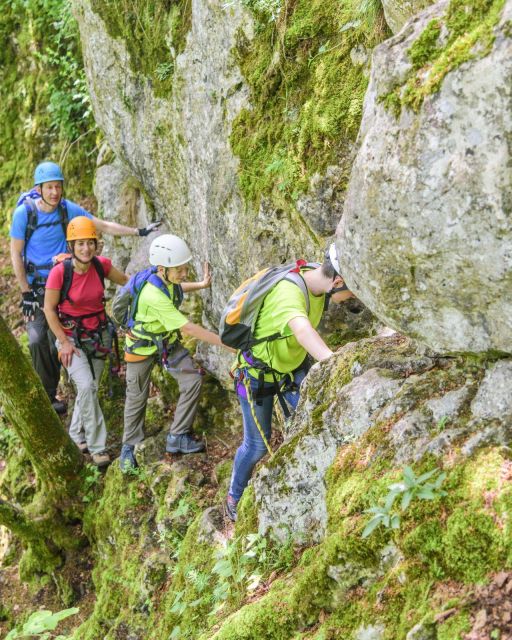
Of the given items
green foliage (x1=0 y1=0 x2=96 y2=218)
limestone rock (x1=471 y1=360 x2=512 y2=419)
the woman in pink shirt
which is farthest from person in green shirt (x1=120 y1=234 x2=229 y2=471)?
green foliage (x1=0 y1=0 x2=96 y2=218)

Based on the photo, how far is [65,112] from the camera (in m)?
13.9

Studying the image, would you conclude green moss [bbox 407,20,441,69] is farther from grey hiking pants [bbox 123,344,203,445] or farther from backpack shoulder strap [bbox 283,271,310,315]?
grey hiking pants [bbox 123,344,203,445]

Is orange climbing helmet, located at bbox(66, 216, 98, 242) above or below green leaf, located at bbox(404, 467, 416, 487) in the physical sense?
above

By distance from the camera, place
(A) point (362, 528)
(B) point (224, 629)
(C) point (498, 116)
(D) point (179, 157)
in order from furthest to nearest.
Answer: (D) point (179, 157) < (B) point (224, 629) < (A) point (362, 528) < (C) point (498, 116)

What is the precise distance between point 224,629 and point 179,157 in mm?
6422

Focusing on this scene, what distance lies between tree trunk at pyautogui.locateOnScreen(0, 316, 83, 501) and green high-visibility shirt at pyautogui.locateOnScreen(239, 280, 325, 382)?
11.9 feet

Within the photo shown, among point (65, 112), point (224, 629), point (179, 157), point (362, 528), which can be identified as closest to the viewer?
point (362, 528)

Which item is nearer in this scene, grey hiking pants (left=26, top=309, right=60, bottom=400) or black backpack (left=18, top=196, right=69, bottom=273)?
black backpack (left=18, top=196, right=69, bottom=273)

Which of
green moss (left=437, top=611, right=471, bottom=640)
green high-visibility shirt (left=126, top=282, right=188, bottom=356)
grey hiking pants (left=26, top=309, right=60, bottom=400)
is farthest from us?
grey hiking pants (left=26, top=309, right=60, bottom=400)

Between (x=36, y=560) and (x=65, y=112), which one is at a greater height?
(x=65, y=112)

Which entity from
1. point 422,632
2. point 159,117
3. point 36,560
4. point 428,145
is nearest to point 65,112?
point 159,117

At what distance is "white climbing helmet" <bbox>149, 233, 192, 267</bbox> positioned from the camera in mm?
7234

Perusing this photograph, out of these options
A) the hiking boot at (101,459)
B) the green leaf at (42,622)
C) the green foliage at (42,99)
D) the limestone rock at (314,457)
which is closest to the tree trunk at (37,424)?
the hiking boot at (101,459)

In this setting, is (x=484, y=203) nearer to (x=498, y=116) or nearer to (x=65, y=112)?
(x=498, y=116)
